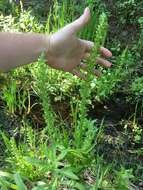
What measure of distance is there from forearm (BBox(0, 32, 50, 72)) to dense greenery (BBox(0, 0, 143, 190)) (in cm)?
16

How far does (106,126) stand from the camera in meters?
2.54

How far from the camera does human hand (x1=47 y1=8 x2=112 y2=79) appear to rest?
2006mm

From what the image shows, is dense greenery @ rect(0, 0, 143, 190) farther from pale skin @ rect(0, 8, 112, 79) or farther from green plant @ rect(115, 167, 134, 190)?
pale skin @ rect(0, 8, 112, 79)

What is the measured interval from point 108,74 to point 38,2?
3.78 ft

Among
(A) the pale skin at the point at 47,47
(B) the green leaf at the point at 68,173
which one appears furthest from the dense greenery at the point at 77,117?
(A) the pale skin at the point at 47,47

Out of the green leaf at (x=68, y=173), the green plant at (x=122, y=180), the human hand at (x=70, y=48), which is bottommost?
the green plant at (x=122, y=180)

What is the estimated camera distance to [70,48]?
205 cm

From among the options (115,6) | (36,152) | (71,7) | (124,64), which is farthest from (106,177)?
(115,6)

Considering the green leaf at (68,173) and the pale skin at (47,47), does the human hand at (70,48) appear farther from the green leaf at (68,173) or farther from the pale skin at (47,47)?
the green leaf at (68,173)

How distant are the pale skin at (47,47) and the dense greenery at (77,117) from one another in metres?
0.12

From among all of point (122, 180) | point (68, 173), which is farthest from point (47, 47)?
point (122, 180)

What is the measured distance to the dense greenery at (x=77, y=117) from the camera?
6.43ft

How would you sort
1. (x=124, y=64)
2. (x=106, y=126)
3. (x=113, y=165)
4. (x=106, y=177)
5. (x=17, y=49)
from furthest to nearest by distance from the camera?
(x=124, y=64) < (x=106, y=126) < (x=113, y=165) < (x=106, y=177) < (x=17, y=49)

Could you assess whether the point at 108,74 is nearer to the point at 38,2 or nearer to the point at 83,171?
the point at 83,171
